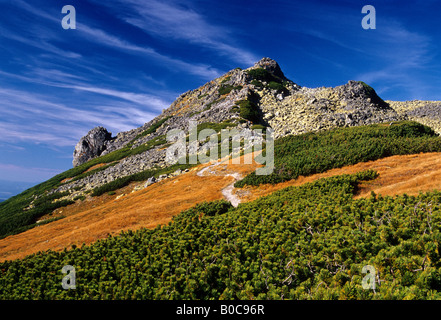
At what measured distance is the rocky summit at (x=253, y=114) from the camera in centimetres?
7106

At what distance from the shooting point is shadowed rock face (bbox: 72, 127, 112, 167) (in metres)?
122

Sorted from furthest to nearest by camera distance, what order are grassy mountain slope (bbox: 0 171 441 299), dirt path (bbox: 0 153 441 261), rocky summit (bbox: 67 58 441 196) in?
rocky summit (bbox: 67 58 441 196)
dirt path (bbox: 0 153 441 261)
grassy mountain slope (bbox: 0 171 441 299)

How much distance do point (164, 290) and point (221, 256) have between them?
3.51 metres

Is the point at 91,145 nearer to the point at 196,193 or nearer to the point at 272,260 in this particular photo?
the point at 196,193

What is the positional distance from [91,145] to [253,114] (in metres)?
85.2

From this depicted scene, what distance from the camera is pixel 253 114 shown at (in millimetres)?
85000

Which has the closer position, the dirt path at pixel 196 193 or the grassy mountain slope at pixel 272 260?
the grassy mountain slope at pixel 272 260

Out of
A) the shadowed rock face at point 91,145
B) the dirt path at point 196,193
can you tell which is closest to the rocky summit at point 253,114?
the shadowed rock face at point 91,145

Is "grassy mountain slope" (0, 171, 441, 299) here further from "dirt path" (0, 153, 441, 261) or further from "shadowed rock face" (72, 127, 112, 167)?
"shadowed rock face" (72, 127, 112, 167)

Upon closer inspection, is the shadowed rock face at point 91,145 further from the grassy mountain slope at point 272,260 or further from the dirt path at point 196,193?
the grassy mountain slope at point 272,260

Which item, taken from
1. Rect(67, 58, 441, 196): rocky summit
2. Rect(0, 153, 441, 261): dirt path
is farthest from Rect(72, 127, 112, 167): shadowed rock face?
Rect(0, 153, 441, 261): dirt path

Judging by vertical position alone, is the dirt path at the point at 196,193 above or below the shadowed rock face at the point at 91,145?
below

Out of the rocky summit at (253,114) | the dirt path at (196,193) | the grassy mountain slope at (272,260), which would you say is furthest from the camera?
the rocky summit at (253,114)
